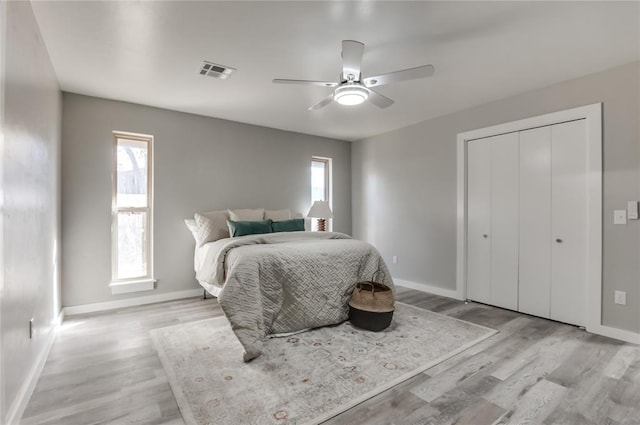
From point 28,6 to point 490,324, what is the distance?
4.40m

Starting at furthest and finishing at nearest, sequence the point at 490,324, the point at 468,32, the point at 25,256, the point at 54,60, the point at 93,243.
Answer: the point at 93,243, the point at 490,324, the point at 54,60, the point at 468,32, the point at 25,256

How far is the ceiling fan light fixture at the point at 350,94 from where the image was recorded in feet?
7.80

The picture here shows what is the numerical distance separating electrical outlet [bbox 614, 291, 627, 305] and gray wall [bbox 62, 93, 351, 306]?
3.86 meters

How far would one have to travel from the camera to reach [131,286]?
3668 millimetres

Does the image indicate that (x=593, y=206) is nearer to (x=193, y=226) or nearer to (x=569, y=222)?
(x=569, y=222)

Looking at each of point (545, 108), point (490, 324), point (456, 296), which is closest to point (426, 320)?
point (490, 324)

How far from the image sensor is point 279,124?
460 centimetres

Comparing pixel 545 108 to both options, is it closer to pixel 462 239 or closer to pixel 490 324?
pixel 462 239

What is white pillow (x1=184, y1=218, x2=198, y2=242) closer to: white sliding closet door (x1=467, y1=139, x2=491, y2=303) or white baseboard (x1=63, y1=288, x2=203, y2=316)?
white baseboard (x1=63, y1=288, x2=203, y2=316)

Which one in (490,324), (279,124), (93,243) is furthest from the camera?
(279,124)

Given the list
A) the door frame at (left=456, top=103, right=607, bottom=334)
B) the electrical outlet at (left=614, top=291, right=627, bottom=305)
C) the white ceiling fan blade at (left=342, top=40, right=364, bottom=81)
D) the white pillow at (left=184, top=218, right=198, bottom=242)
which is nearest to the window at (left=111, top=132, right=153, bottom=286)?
the white pillow at (left=184, top=218, right=198, bottom=242)

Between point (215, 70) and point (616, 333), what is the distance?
170 inches

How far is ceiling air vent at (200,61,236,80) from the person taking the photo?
8.92 feet

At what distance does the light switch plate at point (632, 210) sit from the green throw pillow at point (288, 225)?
338 cm
